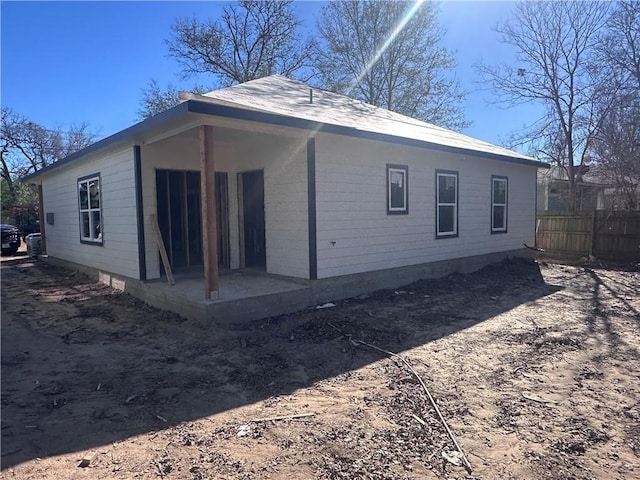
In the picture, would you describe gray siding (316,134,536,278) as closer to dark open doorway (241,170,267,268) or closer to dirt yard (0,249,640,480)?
dirt yard (0,249,640,480)

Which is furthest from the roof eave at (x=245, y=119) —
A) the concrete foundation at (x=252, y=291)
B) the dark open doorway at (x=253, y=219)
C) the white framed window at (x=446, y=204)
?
the concrete foundation at (x=252, y=291)

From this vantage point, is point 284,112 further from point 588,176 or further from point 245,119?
point 588,176

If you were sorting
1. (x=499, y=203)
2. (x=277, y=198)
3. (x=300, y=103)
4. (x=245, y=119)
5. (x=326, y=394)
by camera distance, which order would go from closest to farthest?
(x=326, y=394), (x=245, y=119), (x=277, y=198), (x=300, y=103), (x=499, y=203)

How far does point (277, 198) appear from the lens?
8086mm

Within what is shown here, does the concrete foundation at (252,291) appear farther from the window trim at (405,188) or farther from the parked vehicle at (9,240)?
the parked vehicle at (9,240)

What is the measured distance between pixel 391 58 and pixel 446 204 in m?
15.2

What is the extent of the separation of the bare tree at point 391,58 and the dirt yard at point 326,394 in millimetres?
18102

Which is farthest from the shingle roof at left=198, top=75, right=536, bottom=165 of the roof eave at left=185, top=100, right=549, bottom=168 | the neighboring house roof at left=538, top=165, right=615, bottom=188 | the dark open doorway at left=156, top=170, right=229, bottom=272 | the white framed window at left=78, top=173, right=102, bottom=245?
the neighboring house roof at left=538, top=165, right=615, bottom=188

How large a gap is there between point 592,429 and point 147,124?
21.9 feet

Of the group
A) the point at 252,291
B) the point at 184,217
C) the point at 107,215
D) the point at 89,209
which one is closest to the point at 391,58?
the point at 184,217

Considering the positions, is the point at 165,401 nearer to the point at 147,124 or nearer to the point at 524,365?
the point at 524,365

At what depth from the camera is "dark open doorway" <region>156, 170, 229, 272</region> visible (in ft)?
29.1

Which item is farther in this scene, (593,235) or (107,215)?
(593,235)

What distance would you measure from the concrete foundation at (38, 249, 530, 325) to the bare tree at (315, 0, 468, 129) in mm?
15779
